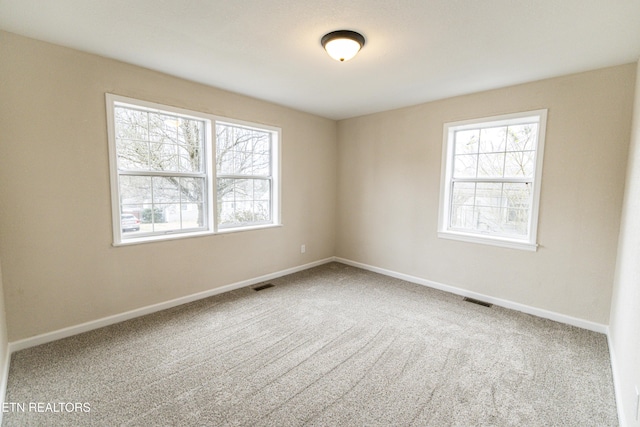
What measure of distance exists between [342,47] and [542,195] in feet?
8.31

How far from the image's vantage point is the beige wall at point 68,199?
219 cm

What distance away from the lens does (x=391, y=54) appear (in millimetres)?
2393

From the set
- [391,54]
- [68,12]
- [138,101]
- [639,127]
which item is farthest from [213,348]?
[639,127]

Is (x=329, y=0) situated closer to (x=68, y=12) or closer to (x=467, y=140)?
(x=68, y=12)

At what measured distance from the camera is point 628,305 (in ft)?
6.16

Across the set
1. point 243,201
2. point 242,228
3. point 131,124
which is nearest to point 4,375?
point 131,124

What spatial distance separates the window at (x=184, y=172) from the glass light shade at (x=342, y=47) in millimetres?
1769

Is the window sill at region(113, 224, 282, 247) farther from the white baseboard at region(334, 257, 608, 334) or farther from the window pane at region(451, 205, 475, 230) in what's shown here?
the window pane at region(451, 205, 475, 230)

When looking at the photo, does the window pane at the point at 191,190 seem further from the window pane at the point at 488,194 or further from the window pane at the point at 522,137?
the window pane at the point at 522,137

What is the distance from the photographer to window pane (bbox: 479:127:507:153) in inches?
130

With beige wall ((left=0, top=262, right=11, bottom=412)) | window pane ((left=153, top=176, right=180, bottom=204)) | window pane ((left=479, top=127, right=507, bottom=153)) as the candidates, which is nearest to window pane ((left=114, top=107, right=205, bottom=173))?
window pane ((left=153, top=176, right=180, bottom=204))

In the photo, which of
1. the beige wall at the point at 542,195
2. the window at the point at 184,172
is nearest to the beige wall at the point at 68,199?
the window at the point at 184,172

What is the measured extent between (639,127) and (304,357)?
301cm

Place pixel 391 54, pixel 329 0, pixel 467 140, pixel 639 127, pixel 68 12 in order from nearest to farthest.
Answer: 1. pixel 329 0
2. pixel 68 12
3. pixel 639 127
4. pixel 391 54
5. pixel 467 140
